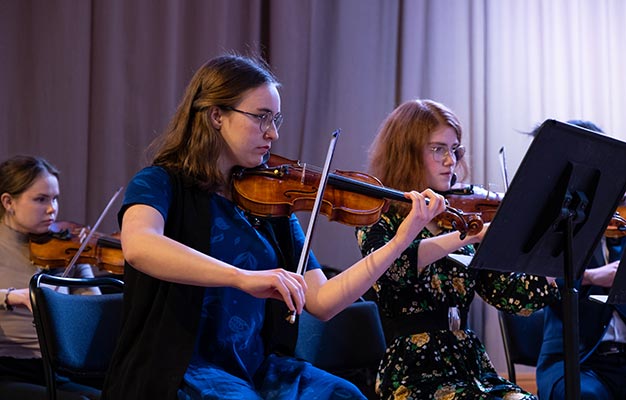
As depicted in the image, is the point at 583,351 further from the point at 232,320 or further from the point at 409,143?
the point at 232,320

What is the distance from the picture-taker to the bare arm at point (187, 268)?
144 centimetres

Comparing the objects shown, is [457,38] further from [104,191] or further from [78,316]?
[78,316]

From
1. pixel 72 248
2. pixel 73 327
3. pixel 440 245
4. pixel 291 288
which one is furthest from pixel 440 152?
pixel 72 248

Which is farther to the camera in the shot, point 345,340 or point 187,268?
point 345,340

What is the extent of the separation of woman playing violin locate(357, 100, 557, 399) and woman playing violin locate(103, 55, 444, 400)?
27 centimetres

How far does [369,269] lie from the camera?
175 centimetres

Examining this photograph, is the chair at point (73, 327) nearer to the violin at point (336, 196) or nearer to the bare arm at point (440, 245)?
the violin at point (336, 196)

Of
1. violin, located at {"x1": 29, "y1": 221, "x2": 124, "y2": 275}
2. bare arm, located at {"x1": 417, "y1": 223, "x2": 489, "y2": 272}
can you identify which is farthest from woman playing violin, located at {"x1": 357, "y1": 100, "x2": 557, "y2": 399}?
violin, located at {"x1": 29, "y1": 221, "x2": 124, "y2": 275}

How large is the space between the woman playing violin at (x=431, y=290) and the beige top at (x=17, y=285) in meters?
1.28

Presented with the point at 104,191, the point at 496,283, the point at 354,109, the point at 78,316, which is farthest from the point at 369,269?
the point at 354,109

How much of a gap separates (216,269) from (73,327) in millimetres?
783

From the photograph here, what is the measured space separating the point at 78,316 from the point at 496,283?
3.61 feet

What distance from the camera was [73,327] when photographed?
6.92 feet

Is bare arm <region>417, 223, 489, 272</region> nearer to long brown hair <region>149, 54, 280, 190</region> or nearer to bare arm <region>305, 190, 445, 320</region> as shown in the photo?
bare arm <region>305, 190, 445, 320</region>
